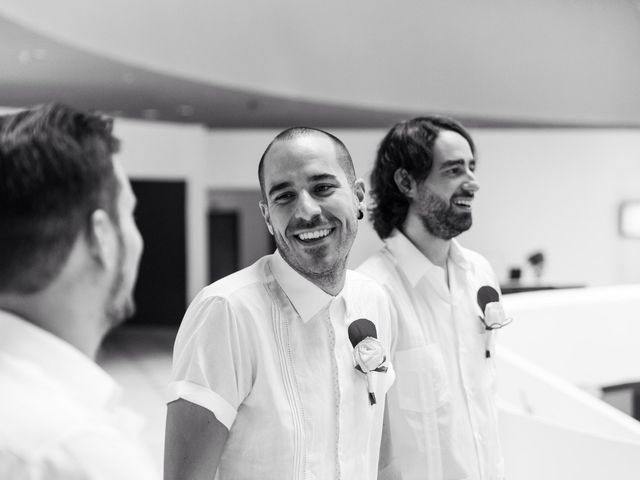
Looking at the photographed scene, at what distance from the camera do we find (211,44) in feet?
30.1

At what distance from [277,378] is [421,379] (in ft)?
2.18

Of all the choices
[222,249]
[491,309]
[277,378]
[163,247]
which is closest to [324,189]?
[277,378]

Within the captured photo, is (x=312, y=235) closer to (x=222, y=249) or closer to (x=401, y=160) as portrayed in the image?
(x=401, y=160)

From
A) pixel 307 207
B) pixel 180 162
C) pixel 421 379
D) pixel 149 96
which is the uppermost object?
pixel 149 96

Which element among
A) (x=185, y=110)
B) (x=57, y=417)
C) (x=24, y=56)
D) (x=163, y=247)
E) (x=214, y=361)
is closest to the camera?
(x=57, y=417)

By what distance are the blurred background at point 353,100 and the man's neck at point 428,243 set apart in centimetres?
532

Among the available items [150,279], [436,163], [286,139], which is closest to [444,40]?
[150,279]

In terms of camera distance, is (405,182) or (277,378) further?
(405,182)

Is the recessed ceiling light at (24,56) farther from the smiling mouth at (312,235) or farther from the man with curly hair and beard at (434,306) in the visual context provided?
the smiling mouth at (312,235)

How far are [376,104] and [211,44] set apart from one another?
8.71 feet

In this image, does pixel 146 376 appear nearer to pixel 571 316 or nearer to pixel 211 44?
pixel 211 44

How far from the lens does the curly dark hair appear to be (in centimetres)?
259

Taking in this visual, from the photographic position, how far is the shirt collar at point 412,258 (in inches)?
93.2

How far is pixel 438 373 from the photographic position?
87.4 inches
